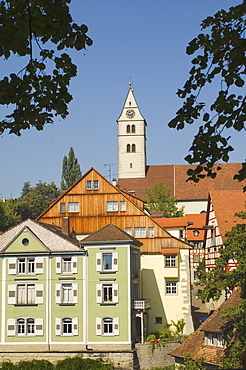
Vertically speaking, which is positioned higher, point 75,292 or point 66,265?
point 66,265

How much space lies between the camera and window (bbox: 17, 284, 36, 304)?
3672cm

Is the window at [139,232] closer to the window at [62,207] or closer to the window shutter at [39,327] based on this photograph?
the window at [62,207]

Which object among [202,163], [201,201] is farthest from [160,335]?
[201,201]

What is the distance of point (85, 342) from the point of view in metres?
35.7

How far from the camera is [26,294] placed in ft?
121

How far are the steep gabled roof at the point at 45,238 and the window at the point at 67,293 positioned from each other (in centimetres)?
213

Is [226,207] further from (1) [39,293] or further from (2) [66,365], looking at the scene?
(2) [66,365]

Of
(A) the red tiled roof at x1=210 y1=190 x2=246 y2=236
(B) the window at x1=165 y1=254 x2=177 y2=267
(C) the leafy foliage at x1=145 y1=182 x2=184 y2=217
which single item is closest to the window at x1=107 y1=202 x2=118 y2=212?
(B) the window at x1=165 y1=254 x2=177 y2=267

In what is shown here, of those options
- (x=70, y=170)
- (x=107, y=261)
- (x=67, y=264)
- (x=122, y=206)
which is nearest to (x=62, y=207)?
(x=122, y=206)

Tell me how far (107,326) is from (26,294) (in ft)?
16.9

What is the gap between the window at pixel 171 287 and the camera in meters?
41.5

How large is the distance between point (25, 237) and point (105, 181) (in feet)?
28.4

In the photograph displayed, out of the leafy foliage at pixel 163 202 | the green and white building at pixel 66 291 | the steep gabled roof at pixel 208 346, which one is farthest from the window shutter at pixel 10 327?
the leafy foliage at pixel 163 202

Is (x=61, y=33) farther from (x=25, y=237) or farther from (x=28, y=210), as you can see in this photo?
(x=28, y=210)
